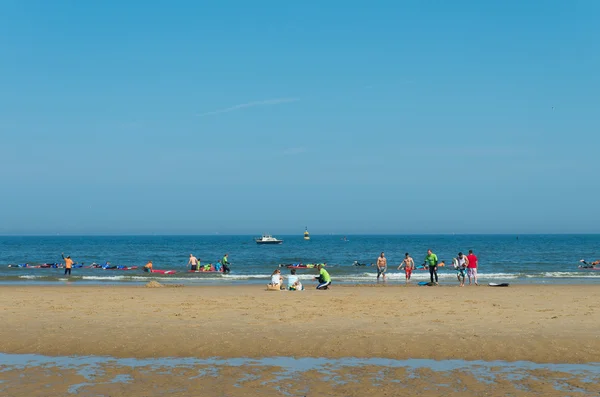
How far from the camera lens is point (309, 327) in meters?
16.0

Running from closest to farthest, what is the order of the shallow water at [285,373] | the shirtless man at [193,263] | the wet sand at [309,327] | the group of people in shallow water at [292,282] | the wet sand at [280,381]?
the wet sand at [280,381]
the shallow water at [285,373]
the wet sand at [309,327]
the group of people in shallow water at [292,282]
the shirtless man at [193,263]

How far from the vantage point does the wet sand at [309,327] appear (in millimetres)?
13227

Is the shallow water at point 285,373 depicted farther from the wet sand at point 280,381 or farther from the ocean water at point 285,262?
the ocean water at point 285,262

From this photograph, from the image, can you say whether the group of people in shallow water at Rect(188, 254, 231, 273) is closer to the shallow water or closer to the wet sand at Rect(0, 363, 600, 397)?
the shallow water

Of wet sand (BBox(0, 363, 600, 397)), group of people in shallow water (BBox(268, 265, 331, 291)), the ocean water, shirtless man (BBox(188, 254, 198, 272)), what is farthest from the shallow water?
shirtless man (BBox(188, 254, 198, 272))

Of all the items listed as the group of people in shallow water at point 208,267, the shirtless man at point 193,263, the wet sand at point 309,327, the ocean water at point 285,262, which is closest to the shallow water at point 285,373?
the wet sand at point 309,327

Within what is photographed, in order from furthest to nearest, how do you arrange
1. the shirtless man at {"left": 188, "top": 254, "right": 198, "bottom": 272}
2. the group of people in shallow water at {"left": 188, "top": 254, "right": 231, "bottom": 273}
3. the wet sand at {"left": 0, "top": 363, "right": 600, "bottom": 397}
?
the group of people in shallow water at {"left": 188, "top": 254, "right": 231, "bottom": 273} < the shirtless man at {"left": 188, "top": 254, "right": 198, "bottom": 272} < the wet sand at {"left": 0, "top": 363, "right": 600, "bottom": 397}

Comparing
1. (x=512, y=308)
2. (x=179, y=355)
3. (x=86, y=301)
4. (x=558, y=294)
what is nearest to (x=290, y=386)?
(x=179, y=355)

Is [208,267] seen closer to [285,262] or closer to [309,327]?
[285,262]

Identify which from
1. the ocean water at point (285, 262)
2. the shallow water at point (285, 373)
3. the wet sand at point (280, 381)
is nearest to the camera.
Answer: the wet sand at point (280, 381)

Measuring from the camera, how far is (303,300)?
22.9 metres

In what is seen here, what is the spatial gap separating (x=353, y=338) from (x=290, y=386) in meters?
4.15

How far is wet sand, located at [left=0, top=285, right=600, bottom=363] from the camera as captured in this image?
1323cm

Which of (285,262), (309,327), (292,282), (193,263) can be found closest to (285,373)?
(309,327)
